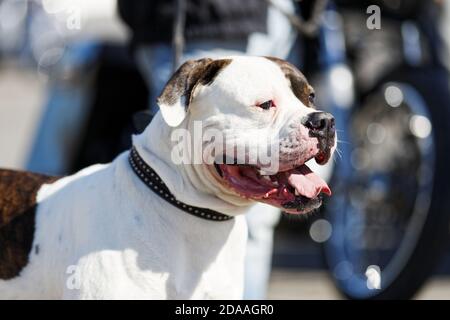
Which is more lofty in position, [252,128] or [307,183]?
[252,128]

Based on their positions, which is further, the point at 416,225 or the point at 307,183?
the point at 416,225

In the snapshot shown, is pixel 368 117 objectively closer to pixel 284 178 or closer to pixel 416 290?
pixel 416 290

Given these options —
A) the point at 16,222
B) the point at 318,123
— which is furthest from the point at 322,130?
the point at 16,222

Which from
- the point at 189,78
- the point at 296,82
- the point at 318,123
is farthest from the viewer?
the point at 296,82

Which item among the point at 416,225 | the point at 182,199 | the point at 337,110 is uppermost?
the point at 182,199

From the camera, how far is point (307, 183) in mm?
3117

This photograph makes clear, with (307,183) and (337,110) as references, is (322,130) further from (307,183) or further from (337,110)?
(337,110)

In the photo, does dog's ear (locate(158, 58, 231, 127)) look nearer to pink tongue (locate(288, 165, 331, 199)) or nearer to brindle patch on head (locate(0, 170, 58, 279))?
pink tongue (locate(288, 165, 331, 199))

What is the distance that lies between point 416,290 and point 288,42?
1251 millimetres

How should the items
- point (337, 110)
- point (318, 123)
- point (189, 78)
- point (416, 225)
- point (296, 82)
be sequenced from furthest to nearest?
point (337, 110), point (416, 225), point (296, 82), point (189, 78), point (318, 123)

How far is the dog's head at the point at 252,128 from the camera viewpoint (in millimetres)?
3039

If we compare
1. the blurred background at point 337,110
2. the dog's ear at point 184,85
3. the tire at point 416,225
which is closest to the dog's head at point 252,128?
the dog's ear at point 184,85

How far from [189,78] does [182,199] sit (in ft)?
1.23

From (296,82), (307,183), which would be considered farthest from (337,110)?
(307,183)
